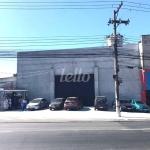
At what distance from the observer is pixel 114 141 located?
8.59 m

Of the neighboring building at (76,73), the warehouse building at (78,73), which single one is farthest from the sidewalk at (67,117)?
the neighboring building at (76,73)

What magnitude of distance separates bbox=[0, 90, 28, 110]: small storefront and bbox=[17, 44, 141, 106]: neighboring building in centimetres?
210

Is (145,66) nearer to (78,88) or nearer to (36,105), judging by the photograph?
(78,88)

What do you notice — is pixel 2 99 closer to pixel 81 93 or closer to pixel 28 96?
pixel 28 96

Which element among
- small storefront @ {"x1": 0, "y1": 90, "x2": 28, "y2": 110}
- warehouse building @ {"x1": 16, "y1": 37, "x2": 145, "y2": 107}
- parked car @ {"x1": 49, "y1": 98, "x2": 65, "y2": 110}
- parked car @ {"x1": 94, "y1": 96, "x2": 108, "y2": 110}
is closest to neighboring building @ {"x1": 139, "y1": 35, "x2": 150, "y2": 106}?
warehouse building @ {"x1": 16, "y1": 37, "x2": 145, "y2": 107}

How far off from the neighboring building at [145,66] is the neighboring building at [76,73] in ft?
4.45

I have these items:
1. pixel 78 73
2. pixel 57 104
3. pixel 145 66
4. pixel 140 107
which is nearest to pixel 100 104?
pixel 140 107

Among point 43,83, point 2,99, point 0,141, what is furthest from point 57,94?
point 0,141

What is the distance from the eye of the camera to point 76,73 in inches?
1342

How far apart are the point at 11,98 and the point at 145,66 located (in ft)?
66.9

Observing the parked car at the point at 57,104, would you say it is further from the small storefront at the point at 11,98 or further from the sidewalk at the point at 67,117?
the small storefront at the point at 11,98

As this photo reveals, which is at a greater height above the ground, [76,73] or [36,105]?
[76,73]

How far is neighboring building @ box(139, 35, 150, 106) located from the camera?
1232 inches

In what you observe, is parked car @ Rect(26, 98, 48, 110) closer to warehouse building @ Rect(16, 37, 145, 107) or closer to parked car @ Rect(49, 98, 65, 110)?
parked car @ Rect(49, 98, 65, 110)
